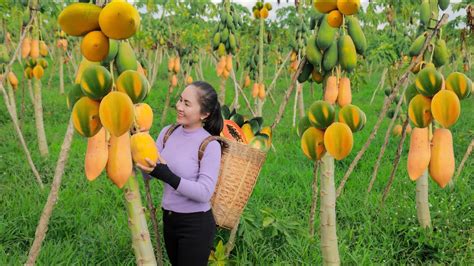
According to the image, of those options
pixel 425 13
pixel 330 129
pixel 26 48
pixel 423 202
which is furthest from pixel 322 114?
pixel 26 48

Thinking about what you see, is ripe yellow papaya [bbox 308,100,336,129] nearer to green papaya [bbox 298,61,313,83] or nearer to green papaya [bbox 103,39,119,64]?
green papaya [bbox 298,61,313,83]

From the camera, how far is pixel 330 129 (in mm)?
1248

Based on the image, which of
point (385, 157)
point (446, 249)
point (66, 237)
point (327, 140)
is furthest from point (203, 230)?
point (385, 157)

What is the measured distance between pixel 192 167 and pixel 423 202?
175 centimetres

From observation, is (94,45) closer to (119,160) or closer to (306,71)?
(119,160)

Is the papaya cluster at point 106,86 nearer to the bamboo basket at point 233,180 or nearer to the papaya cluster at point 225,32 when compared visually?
the bamboo basket at point 233,180

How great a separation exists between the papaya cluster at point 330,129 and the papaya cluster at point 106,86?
0.53 metres

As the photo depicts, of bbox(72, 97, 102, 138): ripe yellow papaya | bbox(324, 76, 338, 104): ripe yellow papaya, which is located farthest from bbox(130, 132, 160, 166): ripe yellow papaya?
bbox(324, 76, 338, 104): ripe yellow papaya

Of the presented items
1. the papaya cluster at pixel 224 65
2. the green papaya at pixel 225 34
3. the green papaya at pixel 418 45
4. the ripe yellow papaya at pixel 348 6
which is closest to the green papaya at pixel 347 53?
the ripe yellow papaya at pixel 348 6

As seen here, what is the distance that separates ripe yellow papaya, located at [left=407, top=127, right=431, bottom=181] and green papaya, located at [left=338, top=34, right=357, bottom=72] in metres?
0.33

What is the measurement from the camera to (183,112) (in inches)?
69.0

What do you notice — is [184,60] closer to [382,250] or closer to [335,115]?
[382,250]

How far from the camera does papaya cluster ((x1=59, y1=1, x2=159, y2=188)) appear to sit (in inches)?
34.1

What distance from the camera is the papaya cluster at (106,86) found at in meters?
0.87
